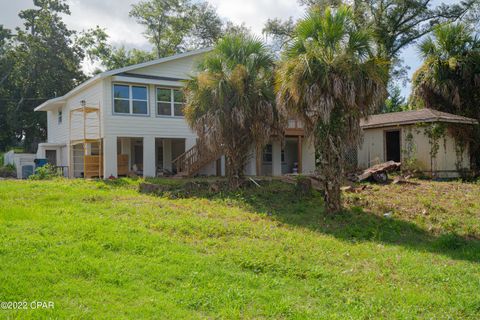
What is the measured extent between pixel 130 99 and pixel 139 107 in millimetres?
561

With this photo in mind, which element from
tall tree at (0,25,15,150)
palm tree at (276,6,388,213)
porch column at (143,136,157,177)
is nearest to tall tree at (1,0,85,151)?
tall tree at (0,25,15,150)

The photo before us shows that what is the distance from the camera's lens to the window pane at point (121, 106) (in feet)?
64.8

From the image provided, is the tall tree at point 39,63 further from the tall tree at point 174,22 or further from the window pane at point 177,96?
the window pane at point 177,96

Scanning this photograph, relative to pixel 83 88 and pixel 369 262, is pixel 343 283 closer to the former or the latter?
pixel 369 262

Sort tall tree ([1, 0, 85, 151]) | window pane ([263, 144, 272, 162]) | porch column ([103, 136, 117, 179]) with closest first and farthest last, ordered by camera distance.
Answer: porch column ([103, 136, 117, 179]) → window pane ([263, 144, 272, 162]) → tall tree ([1, 0, 85, 151])

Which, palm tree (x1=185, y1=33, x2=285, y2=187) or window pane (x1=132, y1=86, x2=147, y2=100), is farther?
window pane (x1=132, y1=86, x2=147, y2=100)

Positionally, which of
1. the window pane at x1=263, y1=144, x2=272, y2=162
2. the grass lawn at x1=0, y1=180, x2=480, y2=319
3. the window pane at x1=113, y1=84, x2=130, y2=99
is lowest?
the grass lawn at x1=0, y1=180, x2=480, y2=319

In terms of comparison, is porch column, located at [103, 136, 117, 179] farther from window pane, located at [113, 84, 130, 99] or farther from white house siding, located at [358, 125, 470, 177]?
white house siding, located at [358, 125, 470, 177]

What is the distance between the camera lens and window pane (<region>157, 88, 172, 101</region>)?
69.1 ft

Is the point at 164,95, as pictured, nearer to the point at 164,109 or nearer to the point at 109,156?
the point at 164,109

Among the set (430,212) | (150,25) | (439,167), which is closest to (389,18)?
(439,167)

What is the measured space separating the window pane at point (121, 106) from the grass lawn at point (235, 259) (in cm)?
816

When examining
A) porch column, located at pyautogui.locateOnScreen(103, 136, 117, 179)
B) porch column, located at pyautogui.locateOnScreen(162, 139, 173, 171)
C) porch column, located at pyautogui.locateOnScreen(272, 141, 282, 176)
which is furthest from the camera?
porch column, located at pyautogui.locateOnScreen(272, 141, 282, 176)

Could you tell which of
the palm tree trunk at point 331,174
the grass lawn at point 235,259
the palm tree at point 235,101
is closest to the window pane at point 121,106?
the palm tree at point 235,101
